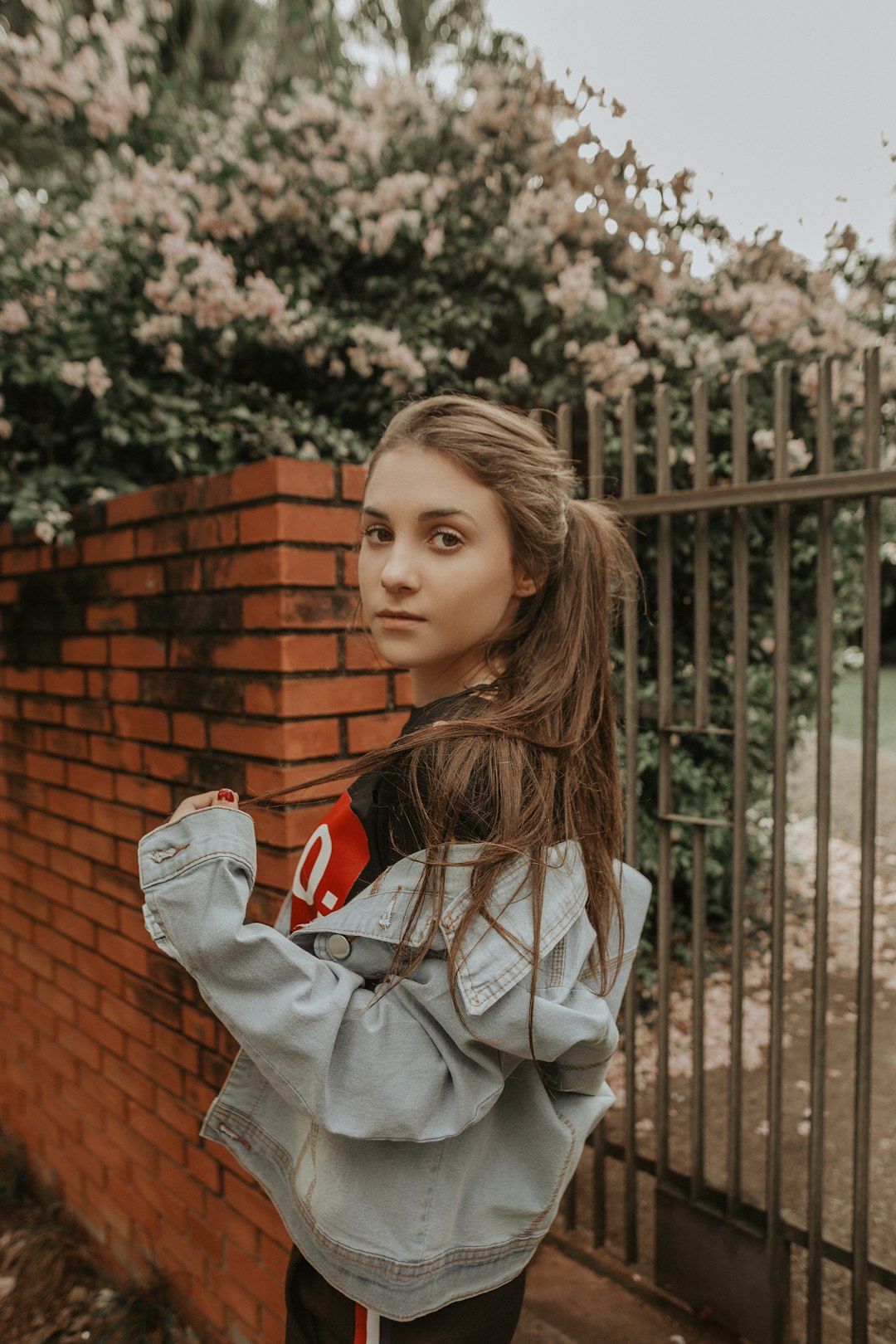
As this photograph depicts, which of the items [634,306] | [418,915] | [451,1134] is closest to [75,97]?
[634,306]

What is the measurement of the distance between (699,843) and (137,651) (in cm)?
148

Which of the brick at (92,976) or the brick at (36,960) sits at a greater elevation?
the brick at (92,976)

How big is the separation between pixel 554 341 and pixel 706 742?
6.18 ft

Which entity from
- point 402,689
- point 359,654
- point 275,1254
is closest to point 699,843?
point 402,689

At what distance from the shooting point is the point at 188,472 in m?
2.79

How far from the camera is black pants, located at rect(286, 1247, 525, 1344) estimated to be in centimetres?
120

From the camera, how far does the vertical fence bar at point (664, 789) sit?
6.91ft

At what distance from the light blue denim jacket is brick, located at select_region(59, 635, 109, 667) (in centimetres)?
144

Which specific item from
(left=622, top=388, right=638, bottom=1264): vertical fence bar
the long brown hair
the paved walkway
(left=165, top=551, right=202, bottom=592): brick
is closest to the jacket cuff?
the long brown hair

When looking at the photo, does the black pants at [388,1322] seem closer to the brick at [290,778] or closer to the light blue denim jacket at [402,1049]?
the light blue denim jacket at [402,1049]

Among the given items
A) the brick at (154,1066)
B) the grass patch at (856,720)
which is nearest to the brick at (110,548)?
the brick at (154,1066)

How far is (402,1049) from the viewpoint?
1040mm

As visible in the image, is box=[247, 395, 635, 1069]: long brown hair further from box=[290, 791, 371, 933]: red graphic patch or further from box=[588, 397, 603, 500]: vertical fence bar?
box=[588, 397, 603, 500]: vertical fence bar

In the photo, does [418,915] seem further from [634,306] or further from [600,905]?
[634,306]
